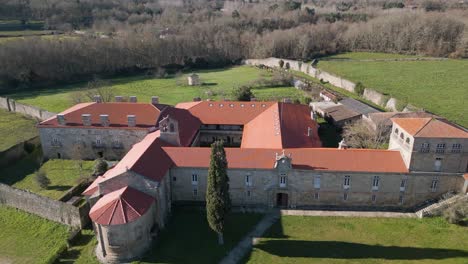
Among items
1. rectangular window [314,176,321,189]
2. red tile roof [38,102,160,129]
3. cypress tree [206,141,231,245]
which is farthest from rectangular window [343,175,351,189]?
red tile roof [38,102,160,129]

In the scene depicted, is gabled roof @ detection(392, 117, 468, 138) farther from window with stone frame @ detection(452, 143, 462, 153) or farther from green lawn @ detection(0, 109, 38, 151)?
green lawn @ detection(0, 109, 38, 151)

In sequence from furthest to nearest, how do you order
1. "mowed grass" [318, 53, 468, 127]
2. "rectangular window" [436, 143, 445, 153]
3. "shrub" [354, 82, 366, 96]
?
"shrub" [354, 82, 366, 96] < "mowed grass" [318, 53, 468, 127] < "rectangular window" [436, 143, 445, 153]

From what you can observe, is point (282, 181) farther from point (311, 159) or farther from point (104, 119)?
point (104, 119)

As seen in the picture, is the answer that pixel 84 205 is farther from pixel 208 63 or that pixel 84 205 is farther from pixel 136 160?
pixel 208 63

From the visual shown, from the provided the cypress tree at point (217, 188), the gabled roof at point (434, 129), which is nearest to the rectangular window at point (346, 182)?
the gabled roof at point (434, 129)

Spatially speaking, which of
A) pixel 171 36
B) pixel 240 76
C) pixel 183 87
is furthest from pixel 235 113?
pixel 171 36

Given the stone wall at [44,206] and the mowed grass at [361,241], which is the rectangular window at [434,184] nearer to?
the mowed grass at [361,241]
